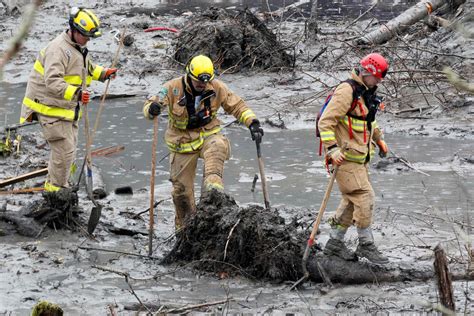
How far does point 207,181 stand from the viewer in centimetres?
759

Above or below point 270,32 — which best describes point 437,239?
below

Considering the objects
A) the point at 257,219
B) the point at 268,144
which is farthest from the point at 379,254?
the point at 268,144

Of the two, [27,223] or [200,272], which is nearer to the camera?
[200,272]

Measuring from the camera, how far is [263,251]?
6.84 metres

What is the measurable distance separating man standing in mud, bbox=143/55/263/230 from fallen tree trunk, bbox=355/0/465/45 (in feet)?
24.6

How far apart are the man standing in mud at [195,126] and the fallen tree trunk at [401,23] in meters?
7.50

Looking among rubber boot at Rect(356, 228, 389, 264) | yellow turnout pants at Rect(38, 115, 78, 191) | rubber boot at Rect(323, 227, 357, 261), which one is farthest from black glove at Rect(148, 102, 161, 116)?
rubber boot at Rect(356, 228, 389, 264)

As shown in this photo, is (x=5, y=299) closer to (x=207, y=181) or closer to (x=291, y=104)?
(x=207, y=181)

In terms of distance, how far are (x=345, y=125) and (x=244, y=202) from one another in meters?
2.77

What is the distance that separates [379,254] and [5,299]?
9.86 feet

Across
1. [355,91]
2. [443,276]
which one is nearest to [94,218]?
[355,91]

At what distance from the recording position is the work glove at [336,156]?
6.30 meters

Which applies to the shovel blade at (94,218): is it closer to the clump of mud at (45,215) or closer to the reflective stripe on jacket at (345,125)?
the clump of mud at (45,215)

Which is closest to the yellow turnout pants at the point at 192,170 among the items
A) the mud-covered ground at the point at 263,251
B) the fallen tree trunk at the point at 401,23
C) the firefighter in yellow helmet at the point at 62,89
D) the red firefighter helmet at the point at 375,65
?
the mud-covered ground at the point at 263,251
